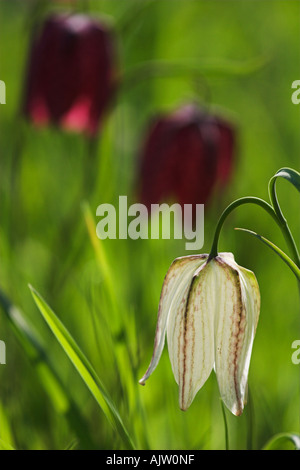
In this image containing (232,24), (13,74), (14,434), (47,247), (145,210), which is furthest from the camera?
(232,24)

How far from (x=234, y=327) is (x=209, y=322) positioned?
0.02 metres

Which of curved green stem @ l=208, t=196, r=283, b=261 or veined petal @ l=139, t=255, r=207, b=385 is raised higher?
curved green stem @ l=208, t=196, r=283, b=261

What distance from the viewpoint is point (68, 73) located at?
1377 mm

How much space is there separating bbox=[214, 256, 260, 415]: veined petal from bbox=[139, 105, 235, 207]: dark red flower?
0.77 metres

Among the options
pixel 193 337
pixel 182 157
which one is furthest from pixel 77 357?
pixel 182 157

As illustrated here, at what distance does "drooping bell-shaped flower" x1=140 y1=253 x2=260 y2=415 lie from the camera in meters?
0.62

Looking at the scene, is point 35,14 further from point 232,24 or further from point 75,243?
point 232,24

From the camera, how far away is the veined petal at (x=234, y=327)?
24.3 inches

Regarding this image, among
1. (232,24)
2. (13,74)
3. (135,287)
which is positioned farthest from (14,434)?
(232,24)

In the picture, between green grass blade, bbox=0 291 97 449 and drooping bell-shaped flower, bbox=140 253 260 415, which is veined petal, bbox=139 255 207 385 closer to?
drooping bell-shaped flower, bbox=140 253 260 415

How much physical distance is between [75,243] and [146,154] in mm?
215

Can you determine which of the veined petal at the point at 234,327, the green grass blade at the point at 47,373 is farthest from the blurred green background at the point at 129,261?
the veined petal at the point at 234,327

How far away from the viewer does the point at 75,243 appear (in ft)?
4.42

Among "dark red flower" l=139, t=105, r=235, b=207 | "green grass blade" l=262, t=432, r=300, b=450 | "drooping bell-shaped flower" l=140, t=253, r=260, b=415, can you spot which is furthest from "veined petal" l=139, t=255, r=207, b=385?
"dark red flower" l=139, t=105, r=235, b=207
